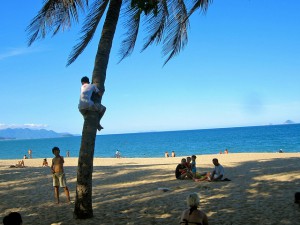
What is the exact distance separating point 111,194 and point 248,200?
4309mm

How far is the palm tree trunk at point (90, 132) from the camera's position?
21.8 feet

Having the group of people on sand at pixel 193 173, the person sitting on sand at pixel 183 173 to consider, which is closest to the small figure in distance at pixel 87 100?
the group of people on sand at pixel 193 173

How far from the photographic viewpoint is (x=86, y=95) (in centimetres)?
652

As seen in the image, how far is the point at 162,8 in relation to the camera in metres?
8.34

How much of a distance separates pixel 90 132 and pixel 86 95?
0.77 m

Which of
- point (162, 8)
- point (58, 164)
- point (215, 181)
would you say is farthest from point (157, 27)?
point (215, 181)

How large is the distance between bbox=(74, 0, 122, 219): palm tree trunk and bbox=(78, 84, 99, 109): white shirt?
23cm

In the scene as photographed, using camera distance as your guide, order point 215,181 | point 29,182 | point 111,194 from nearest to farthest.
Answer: point 111,194, point 215,181, point 29,182

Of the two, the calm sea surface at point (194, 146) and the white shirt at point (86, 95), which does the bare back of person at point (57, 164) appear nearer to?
the white shirt at point (86, 95)

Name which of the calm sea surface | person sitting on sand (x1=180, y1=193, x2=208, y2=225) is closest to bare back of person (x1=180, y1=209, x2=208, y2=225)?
person sitting on sand (x1=180, y1=193, x2=208, y2=225)

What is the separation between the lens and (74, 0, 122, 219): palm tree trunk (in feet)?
21.8

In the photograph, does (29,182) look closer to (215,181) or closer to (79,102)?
(215,181)

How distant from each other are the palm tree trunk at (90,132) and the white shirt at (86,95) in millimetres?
233

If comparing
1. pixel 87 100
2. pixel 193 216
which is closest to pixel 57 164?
pixel 87 100
